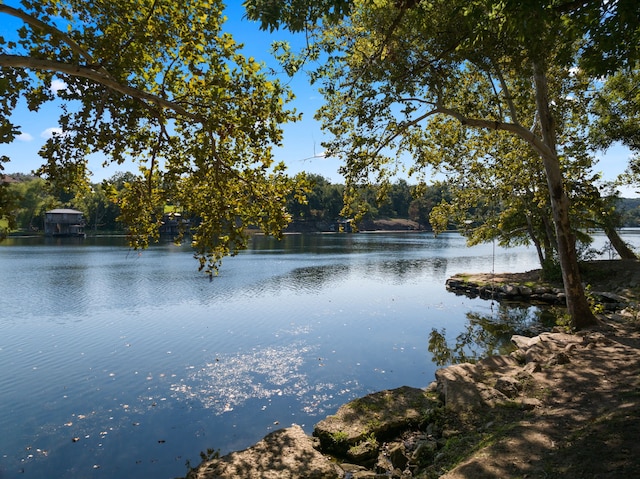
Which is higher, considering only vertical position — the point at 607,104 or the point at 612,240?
the point at 607,104

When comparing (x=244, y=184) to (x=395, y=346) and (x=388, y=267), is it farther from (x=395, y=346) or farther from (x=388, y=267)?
(x=388, y=267)

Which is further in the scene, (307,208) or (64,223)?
(307,208)

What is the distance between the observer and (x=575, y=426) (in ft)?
20.8

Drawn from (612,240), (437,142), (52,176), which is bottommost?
(612,240)

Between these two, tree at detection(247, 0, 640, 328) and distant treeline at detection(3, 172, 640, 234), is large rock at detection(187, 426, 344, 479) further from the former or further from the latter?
distant treeline at detection(3, 172, 640, 234)

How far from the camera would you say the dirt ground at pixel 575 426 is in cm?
504

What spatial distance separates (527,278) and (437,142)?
704 inches

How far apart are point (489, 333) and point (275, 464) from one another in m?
14.9

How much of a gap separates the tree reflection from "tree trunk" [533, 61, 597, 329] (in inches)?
141

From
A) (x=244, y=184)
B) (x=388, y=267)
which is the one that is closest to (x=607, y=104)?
(x=244, y=184)

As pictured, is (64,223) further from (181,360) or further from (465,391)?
(465,391)

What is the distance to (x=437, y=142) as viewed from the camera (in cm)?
1662

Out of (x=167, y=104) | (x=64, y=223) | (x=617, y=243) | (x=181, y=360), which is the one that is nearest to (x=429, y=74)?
(x=167, y=104)

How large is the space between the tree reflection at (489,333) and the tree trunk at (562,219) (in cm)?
357
